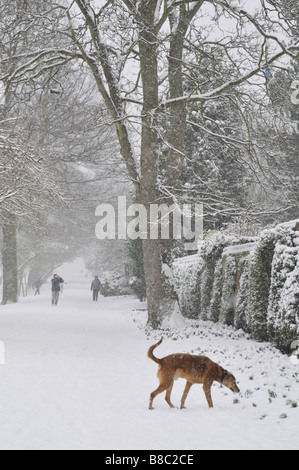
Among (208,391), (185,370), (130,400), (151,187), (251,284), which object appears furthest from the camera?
(151,187)

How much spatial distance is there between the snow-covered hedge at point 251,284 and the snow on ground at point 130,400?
0.53 metres

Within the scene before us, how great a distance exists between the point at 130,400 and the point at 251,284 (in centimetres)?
469

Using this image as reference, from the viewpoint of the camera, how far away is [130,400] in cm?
577

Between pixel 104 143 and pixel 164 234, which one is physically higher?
pixel 104 143

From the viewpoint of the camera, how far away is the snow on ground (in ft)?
14.0

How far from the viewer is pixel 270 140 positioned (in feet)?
39.1

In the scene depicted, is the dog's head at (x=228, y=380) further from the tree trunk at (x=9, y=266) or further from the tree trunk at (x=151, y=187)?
the tree trunk at (x=9, y=266)

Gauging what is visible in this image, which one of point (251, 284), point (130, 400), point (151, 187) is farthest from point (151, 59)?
point (130, 400)

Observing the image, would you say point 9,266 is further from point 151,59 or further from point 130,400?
point 130,400

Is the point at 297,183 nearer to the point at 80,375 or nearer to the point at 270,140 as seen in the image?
the point at 270,140

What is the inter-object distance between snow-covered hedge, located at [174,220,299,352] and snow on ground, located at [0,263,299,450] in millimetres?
527

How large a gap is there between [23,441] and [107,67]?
32.9 ft

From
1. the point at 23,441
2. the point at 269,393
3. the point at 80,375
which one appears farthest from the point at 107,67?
the point at 23,441

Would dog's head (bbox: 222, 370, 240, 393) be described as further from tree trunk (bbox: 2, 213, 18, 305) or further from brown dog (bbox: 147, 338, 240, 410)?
tree trunk (bbox: 2, 213, 18, 305)
